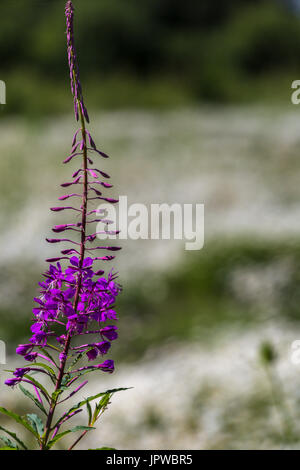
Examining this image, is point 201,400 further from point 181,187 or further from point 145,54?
point 145,54

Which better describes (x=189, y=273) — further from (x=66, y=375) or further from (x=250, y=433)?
(x=66, y=375)

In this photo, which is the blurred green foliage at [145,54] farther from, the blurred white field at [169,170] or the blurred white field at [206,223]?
the blurred white field at [169,170]

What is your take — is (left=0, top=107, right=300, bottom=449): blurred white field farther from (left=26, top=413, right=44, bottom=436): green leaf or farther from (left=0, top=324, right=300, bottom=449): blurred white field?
(left=26, top=413, right=44, bottom=436): green leaf

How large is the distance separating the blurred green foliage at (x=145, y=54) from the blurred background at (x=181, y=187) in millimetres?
101

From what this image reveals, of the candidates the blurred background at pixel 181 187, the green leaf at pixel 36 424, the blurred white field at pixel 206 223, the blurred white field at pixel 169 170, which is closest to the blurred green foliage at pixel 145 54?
the blurred background at pixel 181 187

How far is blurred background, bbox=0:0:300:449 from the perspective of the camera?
766 centimetres

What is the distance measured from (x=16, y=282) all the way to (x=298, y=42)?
89.2ft

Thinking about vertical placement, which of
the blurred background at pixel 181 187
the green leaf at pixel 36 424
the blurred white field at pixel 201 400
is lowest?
the green leaf at pixel 36 424

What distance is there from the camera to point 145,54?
1250 inches

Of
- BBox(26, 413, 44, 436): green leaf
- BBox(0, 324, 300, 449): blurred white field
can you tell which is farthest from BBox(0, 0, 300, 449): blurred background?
BBox(26, 413, 44, 436): green leaf

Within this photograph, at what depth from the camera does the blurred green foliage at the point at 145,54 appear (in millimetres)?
28703

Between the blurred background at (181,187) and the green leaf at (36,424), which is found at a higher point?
the blurred background at (181,187)

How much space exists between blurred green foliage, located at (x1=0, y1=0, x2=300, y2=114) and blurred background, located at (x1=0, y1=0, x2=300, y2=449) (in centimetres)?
10

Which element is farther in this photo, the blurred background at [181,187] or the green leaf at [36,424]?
the blurred background at [181,187]
